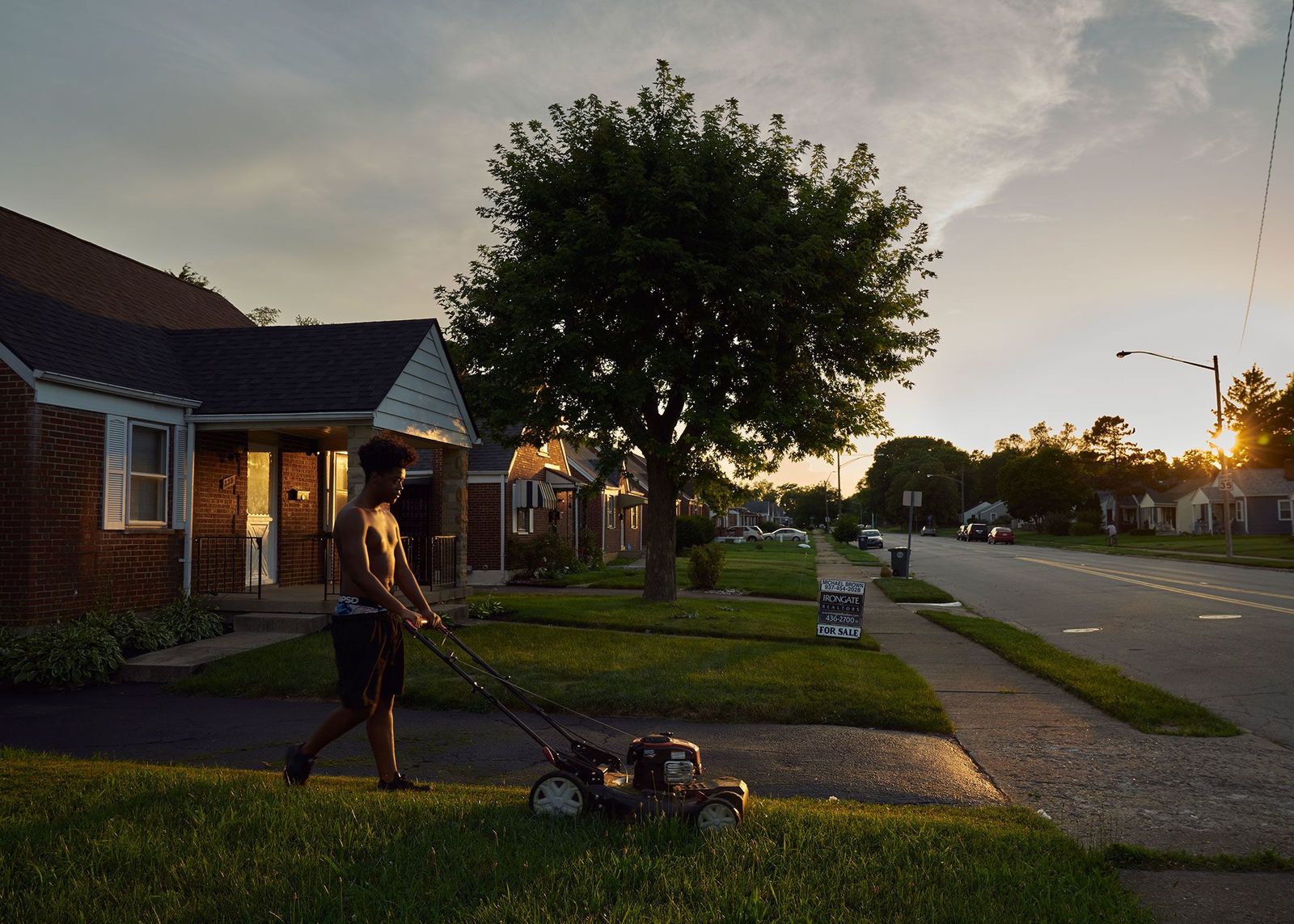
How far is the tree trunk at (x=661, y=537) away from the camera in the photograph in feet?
56.6

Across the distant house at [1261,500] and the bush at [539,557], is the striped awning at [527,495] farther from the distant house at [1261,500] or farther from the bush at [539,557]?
the distant house at [1261,500]

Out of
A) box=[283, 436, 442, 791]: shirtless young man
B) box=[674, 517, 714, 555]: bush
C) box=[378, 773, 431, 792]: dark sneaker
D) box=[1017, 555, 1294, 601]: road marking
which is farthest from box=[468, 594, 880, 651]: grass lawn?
box=[674, 517, 714, 555]: bush

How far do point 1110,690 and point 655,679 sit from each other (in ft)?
15.5

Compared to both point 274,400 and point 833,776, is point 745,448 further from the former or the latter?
point 833,776

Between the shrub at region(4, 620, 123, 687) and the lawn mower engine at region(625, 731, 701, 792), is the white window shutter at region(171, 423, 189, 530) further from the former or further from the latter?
the lawn mower engine at region(625, 731, 701, 792)

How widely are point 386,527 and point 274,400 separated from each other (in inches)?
341

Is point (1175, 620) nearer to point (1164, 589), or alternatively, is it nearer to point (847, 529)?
point (1164, 589)

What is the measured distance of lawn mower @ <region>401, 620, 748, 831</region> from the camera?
4.64 metres

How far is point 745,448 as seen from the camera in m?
15.5

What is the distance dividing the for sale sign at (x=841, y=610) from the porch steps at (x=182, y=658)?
7417mm

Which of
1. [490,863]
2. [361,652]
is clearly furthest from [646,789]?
[361,652]

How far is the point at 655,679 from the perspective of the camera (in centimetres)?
971

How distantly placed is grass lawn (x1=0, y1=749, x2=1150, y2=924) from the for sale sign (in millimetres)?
7857

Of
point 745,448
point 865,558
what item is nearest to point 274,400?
point 745,448
